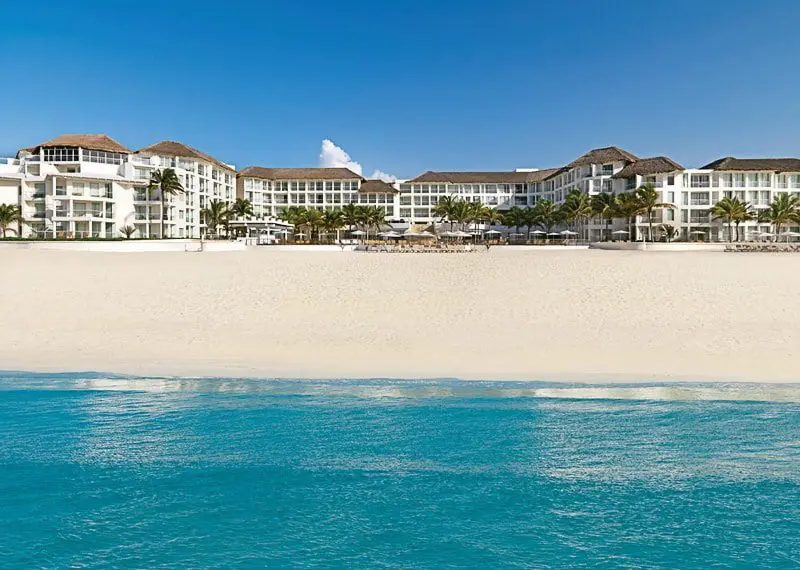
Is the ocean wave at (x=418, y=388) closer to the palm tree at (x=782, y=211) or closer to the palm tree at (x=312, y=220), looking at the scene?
the palm tree at (x=312, y=220)

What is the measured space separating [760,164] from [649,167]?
14.3 m

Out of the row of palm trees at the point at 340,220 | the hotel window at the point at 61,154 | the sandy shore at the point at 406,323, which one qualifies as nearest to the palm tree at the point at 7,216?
the hotel window at the point at 61,154

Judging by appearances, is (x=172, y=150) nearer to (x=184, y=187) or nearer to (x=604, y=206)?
(x=184, y=187)

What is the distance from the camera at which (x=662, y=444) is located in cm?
953

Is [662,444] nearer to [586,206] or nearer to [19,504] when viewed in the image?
[19,504]

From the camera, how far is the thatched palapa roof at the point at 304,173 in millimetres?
111188

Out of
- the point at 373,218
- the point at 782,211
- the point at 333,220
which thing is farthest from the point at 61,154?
the point at 782,211

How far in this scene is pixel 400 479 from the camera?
27.2 ft

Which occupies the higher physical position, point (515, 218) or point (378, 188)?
point (378, 188)

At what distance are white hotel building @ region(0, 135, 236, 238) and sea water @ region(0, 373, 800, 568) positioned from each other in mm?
53993

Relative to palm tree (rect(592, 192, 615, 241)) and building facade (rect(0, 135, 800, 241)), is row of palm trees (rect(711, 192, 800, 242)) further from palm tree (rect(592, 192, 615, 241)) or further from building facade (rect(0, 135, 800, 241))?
palm tree (rect(592, 192, 615, 241))

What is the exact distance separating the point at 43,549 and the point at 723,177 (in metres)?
90.2

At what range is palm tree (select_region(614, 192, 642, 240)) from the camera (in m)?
72.9

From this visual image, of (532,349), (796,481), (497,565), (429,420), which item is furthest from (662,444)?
(532,349)
